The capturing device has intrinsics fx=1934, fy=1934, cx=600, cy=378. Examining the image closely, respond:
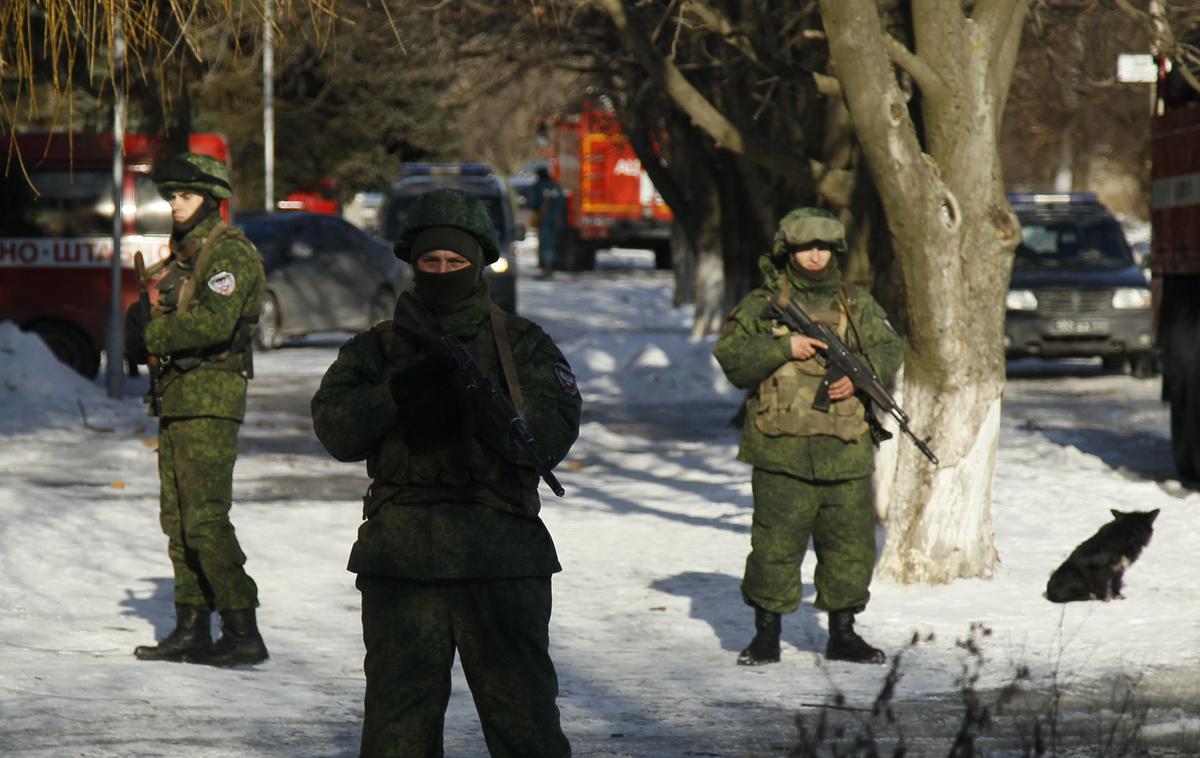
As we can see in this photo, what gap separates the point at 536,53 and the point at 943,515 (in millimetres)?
10602

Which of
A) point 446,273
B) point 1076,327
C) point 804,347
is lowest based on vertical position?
point 1076,327

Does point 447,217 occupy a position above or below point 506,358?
above

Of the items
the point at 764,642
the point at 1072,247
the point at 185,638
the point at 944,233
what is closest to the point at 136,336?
the point at 185,638

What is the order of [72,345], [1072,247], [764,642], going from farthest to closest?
[1072,247], [72,345], [764,642]

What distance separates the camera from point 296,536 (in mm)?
10711

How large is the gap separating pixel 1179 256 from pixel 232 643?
8.01 meters

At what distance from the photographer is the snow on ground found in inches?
249

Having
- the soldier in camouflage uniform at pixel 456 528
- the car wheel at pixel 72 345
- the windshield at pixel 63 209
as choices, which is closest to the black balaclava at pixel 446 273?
the soldier in camouflage uniform at pixel 456 528

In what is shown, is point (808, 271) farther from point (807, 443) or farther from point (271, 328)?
point (271, 328)

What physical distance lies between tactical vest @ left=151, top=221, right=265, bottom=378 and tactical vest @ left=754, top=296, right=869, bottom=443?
1.97 meters

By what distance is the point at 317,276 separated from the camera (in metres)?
23.5

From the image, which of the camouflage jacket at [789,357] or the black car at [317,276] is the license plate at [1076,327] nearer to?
the black car at [317,276]

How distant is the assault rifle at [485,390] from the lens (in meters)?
4.28

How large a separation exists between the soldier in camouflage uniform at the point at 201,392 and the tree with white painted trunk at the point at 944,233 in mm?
2897
